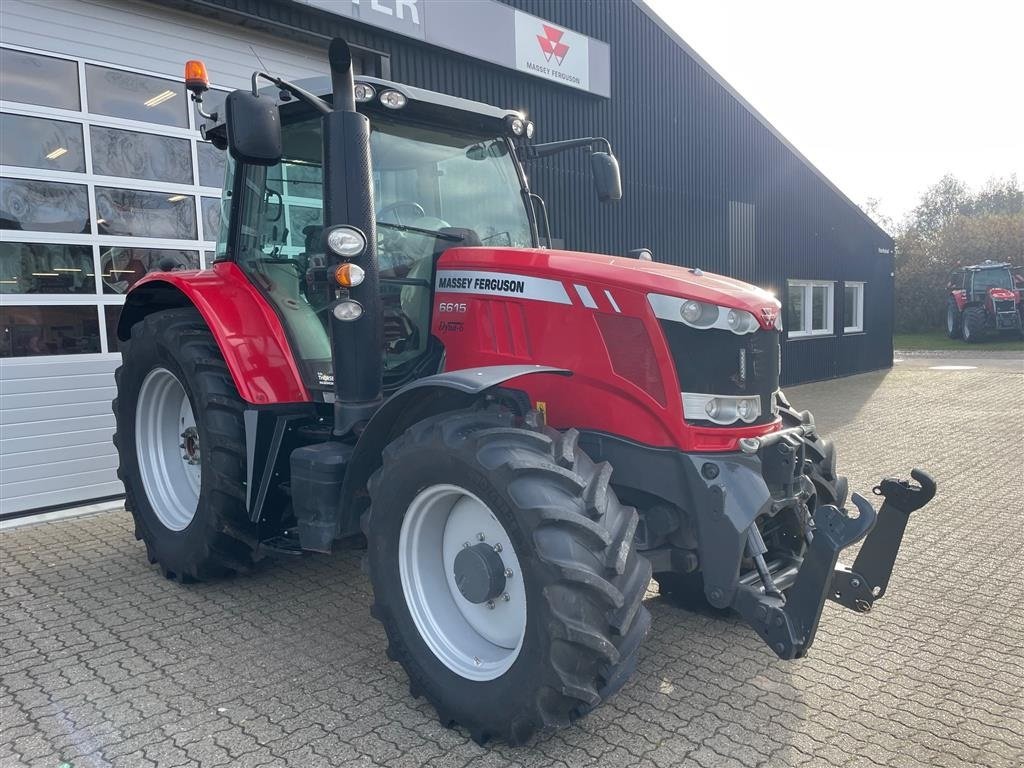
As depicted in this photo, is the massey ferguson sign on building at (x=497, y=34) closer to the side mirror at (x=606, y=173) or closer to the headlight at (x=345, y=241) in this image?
the side mirror at (x=606, y=173)

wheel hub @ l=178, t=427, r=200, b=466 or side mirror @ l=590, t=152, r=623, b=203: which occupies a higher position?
side mirror @ l=590, t=152, r=623, b=203

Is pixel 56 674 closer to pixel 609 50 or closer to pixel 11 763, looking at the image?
pixel 11 763

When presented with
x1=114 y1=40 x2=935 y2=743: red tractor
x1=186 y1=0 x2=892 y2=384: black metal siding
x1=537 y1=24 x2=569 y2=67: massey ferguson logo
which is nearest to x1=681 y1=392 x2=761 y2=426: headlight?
x1=114 y1=40 x2=935 y2=743: red tractor

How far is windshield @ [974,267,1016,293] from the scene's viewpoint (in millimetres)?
24328

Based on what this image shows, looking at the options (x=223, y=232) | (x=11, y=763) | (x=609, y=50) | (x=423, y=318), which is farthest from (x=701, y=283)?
(x=609, y=50)

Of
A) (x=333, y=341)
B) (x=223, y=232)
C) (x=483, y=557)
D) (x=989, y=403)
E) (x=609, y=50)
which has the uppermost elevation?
(x=609, y=50)

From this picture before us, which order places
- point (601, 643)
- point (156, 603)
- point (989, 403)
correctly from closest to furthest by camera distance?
point (601, 643) < point (156, 603) < point (989, 403)

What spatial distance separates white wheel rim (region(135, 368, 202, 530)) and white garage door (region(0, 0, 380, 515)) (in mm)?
1846

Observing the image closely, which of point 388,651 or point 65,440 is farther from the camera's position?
point 65,440

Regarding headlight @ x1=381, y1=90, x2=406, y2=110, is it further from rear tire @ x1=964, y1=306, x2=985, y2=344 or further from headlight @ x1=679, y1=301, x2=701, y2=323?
rear tire @ x1=964, y1=306, x2=985, y2=344

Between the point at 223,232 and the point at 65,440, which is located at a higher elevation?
the point at 223,232

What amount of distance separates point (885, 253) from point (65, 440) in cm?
1641

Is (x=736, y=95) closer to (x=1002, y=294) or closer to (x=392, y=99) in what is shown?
(x=392, y=99)

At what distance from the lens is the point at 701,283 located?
3.02 m
